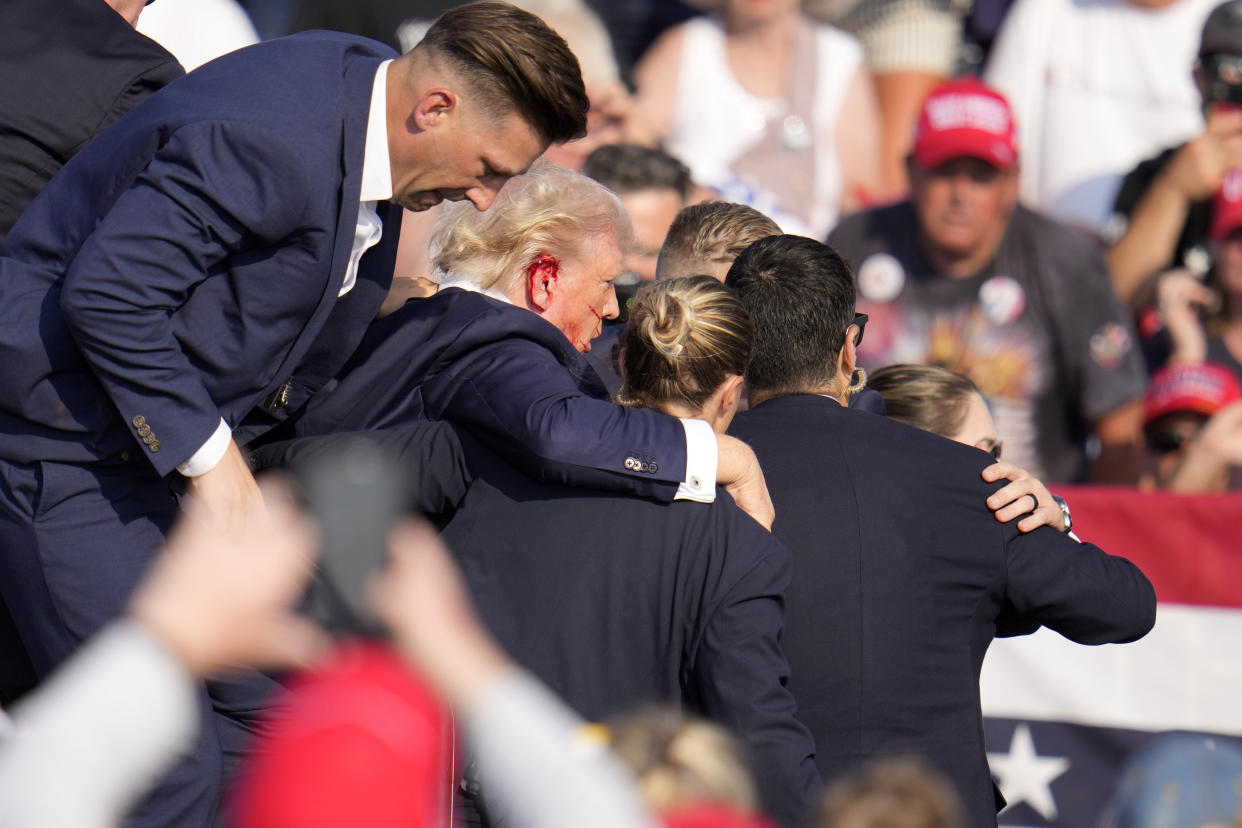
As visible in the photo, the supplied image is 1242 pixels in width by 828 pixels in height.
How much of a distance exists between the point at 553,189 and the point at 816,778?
1.17 m

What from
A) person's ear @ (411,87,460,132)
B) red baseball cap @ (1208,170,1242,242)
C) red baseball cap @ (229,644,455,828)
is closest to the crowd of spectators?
person's ear @ (411,87,460,132)

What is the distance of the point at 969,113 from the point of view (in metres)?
5.39

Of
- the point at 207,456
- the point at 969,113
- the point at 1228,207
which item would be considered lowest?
the point at 1228,207

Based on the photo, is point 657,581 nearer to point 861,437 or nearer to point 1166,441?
point 861,437

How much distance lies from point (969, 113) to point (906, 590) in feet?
10.9

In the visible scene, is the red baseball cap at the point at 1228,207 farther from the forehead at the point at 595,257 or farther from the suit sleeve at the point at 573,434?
the suit sleeve at the point at 573,434

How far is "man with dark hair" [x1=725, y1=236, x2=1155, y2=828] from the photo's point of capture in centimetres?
248

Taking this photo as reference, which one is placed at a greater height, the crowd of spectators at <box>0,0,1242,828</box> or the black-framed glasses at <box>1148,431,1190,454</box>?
the crowd of spectators at <box>0,0,1242,828</box>

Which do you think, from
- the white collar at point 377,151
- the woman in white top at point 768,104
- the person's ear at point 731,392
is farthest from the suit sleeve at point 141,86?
the woman in white top at point 768,104

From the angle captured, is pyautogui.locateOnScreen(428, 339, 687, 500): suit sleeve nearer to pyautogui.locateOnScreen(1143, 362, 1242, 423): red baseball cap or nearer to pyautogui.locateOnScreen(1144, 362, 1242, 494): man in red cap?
pyautogui.locateOnScreen(1144, 362, 1242, 494): man in red cap

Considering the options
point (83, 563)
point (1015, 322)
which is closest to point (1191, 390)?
point (1015, 322)

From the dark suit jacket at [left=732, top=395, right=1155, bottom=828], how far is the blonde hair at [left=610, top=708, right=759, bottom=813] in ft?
3.39

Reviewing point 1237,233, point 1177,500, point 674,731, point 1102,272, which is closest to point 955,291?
point 1102,272

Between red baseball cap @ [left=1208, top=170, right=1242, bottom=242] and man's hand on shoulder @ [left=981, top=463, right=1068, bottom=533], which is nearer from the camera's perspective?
man's hand on shoulder @ [left=981, top=463, right=1068, bottom=533]
